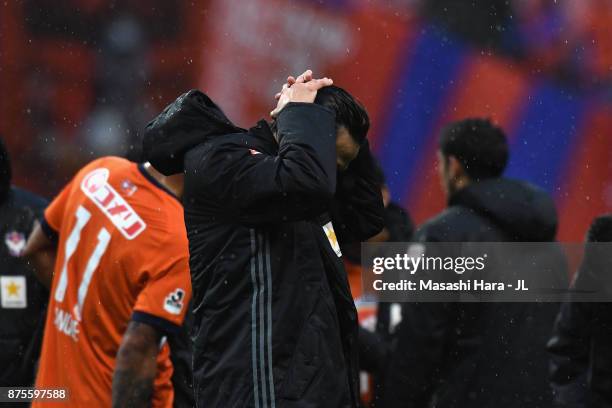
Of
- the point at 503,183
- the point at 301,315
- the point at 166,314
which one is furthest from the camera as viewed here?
the point at 503,183

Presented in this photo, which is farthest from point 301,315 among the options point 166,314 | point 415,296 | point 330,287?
point 415,296

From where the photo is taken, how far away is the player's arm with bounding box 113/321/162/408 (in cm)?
373

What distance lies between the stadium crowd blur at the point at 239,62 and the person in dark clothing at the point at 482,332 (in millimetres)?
3149

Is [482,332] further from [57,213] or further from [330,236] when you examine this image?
[57,213]

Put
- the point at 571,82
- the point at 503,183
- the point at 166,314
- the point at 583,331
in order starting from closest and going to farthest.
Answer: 1. the point at 166,314
2. the point at 583,331
3. the point at 503,183
4. the point at 571,82

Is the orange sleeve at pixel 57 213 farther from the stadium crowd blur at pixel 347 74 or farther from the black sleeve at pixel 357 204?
the stadium crowd blur at pixel 347 74

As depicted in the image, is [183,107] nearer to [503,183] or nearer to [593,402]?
[503,183]

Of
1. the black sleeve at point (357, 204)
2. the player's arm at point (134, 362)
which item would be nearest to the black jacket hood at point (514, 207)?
the black sleeve at point (357, 204)

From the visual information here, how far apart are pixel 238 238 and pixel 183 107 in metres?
0.36

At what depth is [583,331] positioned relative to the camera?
4.07m

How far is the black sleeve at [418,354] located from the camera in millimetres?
4242

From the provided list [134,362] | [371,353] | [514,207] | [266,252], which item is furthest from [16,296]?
[266,252]

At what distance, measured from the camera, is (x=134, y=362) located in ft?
12.3

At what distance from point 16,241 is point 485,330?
1963 mm
